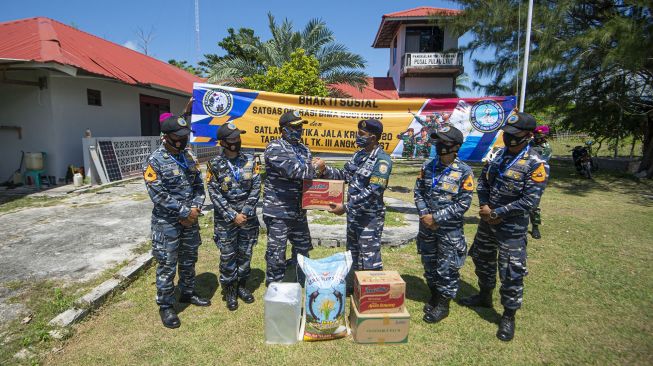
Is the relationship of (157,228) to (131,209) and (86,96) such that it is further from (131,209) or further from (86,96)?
(86,96)

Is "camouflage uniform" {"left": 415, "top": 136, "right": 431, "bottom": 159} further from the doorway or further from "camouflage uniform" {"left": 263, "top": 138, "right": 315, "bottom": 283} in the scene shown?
the doorway

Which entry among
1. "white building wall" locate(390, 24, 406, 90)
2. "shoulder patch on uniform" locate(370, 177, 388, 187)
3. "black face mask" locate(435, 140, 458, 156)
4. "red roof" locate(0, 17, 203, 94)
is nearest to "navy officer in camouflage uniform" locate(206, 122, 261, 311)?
"shoulder patch on uniform" locate(370, 177, 388, 187)

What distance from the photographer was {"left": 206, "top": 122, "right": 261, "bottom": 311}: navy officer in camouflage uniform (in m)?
3.63

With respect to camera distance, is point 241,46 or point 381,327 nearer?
point 381,327

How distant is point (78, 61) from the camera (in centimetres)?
978

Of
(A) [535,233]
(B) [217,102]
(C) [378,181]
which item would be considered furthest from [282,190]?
(A) [535,233]

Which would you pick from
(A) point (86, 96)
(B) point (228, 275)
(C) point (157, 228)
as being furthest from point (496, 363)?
(A) point (86, 96)

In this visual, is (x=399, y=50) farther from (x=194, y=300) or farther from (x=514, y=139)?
(x=194, y=300)

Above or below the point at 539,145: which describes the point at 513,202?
below

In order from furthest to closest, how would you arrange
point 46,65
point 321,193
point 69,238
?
point 46,65, point 69,238, point 321,193

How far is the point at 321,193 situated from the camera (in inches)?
151

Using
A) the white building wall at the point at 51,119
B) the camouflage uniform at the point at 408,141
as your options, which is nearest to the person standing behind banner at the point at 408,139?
the camouflage uniform at the point at 408,141

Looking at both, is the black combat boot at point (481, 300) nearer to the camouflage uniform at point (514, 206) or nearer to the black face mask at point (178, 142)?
the camouflage uniform at point (514, 206)

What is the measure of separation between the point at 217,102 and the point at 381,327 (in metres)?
5.48
